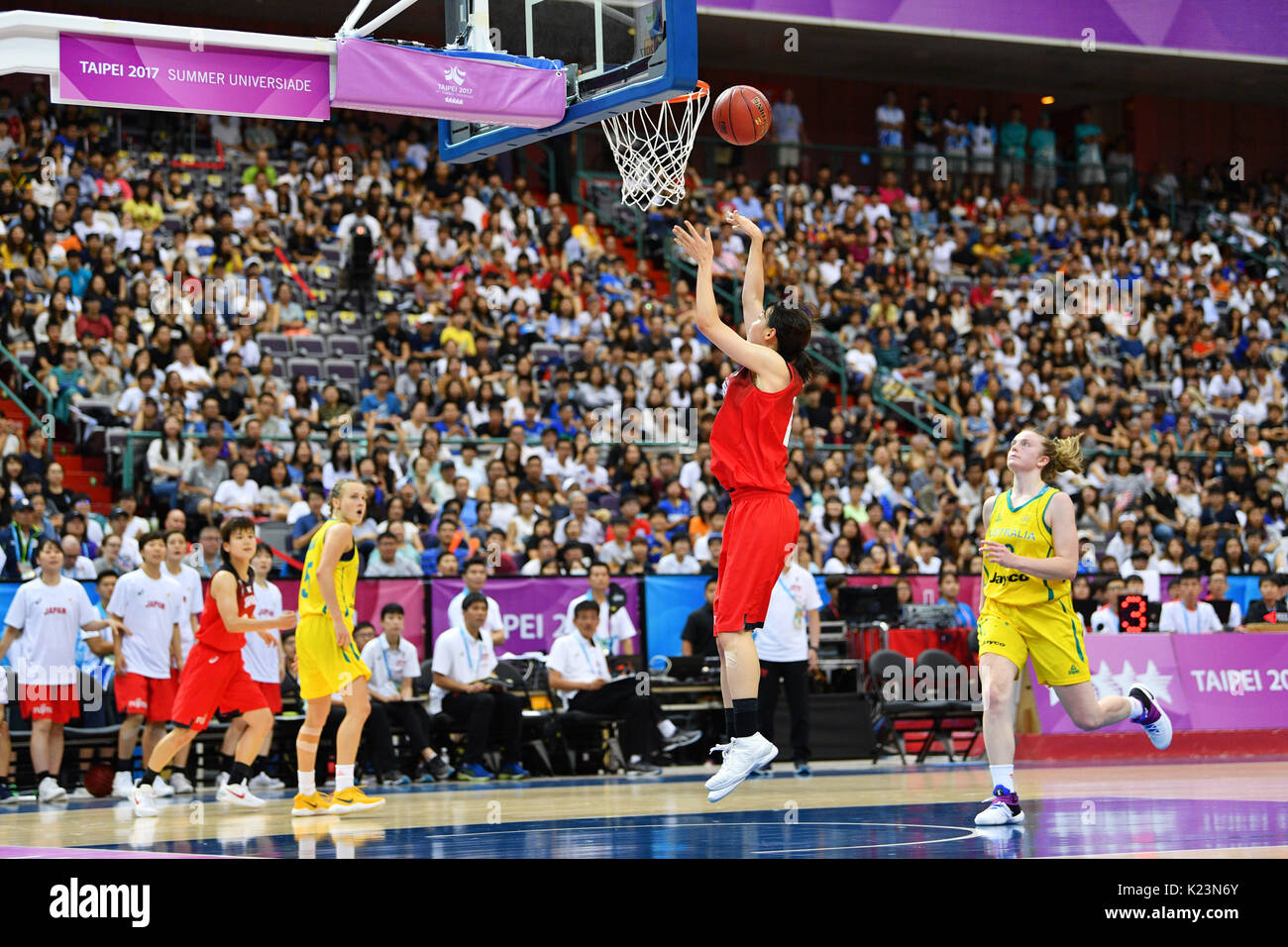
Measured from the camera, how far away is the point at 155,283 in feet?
63.1

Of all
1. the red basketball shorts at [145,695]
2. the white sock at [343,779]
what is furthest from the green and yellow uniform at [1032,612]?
the red basketball shorts at [145,695]

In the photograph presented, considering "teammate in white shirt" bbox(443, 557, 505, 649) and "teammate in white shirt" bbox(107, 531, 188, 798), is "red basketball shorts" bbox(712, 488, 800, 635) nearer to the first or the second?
"teammate in white shirt" bbox(443, 557, 505, 649)

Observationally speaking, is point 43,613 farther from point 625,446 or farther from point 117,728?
point 625,446

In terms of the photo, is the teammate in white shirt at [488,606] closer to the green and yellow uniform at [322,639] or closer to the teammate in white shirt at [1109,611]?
the green and yellow uniform at [322,639]

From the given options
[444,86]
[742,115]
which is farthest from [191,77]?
[742,115]

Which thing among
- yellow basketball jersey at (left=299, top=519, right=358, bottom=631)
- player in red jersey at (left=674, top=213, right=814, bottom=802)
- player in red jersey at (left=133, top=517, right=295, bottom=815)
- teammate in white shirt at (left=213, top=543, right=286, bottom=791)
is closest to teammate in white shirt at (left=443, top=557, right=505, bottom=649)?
teammate in white shirt at (left=213, top=543, right=286, bottom=791)

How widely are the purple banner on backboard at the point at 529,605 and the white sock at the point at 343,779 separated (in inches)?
183

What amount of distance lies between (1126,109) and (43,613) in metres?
25.8

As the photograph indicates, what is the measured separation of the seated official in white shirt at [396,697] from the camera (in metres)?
13.8

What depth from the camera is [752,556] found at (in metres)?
8.33

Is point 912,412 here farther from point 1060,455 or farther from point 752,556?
point 752,556

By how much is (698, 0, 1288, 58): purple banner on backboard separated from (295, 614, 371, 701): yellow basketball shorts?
654 inches
